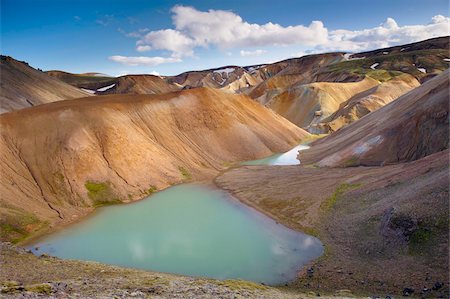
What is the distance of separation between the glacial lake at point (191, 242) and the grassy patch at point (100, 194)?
1.46 meters

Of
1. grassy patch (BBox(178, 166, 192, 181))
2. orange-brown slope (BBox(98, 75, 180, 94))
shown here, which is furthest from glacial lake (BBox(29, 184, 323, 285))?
orange-brown slope (BBox(98, 75, 180, 94))

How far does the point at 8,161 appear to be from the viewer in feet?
120

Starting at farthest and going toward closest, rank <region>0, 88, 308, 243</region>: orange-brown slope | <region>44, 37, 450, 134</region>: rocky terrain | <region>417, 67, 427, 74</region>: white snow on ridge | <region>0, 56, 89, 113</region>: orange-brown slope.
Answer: <region>417, 67, 427, 74</region>: white snow on ridge, <region>44, 37, 450, 134</region>: rocky terrain, <region>0, 56, 89, 113</region>: orange-brown slope, <region>0, 88, 308, 243</region>: orange-brown slope

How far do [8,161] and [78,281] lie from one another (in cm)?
2629

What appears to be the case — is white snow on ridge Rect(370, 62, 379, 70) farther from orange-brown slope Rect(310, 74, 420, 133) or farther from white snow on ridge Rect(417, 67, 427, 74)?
orange-brown slope Rect(310, 74, 420, 133)

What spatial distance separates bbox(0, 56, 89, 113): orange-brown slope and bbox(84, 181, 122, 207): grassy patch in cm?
5042

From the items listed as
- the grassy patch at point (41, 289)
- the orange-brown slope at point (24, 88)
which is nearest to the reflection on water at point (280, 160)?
the grassy patch at point (41, 289)

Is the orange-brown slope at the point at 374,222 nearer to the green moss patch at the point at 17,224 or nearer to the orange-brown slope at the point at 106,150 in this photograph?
the orange-brown slope at the point at 106,150

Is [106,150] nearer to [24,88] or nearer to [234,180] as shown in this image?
[234,180]

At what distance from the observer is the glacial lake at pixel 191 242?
22.6 metres

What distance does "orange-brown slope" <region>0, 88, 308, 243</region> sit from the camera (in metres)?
35.0

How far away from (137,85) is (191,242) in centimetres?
14859

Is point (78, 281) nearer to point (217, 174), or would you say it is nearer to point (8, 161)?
point (8, 161)

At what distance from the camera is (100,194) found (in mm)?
37281
